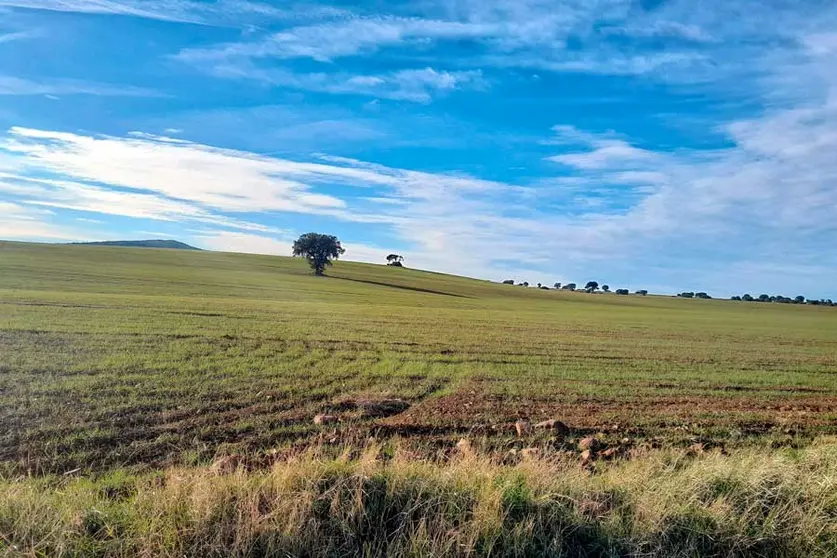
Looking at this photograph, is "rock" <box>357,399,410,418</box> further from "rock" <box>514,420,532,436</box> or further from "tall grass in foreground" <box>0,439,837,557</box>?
"tall grass in foreground" <box>0,439,837,557</box>

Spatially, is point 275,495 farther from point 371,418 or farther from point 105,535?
point 371,418

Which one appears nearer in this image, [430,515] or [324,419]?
[430,515]

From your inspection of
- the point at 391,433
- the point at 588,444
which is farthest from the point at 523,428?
the point at 391,433

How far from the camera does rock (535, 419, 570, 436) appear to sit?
10898mm

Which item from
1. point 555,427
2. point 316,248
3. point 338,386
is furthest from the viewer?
point 316,248

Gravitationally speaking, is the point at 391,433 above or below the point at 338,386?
above

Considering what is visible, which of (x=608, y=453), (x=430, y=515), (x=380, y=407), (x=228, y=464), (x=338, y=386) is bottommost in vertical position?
(x=338, y=386)

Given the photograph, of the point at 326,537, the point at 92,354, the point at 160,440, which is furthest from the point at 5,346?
the point at 326,537

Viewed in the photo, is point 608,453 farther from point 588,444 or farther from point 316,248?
point 316,248

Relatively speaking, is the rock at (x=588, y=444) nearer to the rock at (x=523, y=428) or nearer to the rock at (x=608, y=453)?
the rock at (x=608, y=453)

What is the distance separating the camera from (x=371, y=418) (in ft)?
38.3

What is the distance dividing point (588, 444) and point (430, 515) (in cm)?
536

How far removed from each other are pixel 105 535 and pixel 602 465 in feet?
22.1

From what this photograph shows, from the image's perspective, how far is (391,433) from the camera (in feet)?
34.2
